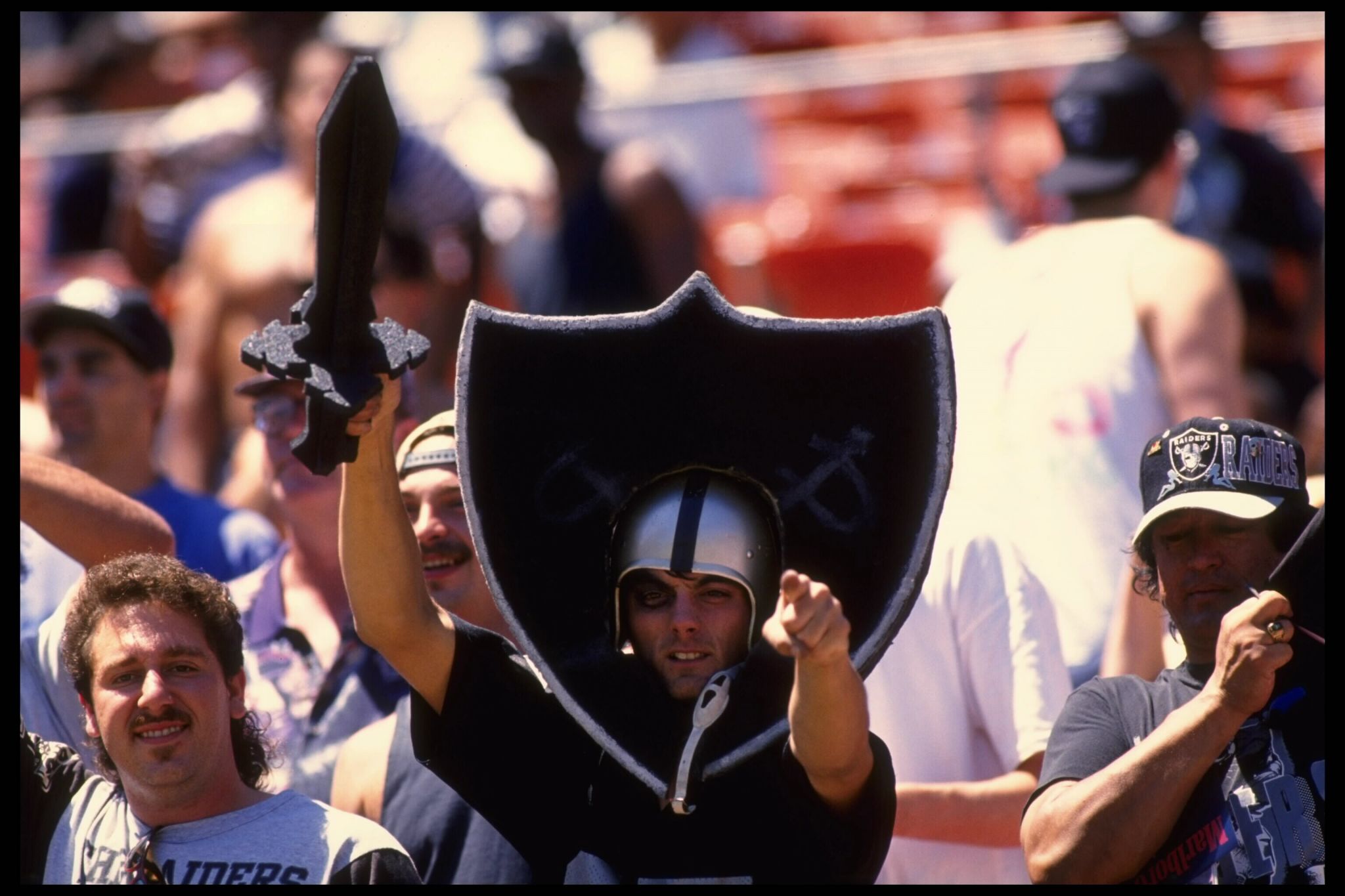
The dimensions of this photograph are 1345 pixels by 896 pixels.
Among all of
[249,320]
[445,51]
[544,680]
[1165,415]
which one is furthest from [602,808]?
[445,51]

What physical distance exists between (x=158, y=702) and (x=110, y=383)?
1.82 metres

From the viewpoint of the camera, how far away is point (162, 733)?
3152mm

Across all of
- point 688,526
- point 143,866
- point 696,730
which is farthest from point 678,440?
point 143,866

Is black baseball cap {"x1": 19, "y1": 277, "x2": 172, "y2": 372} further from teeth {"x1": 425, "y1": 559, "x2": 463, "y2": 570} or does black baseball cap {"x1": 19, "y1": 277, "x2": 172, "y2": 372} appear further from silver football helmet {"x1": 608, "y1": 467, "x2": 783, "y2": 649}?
silver football helmet {"x1": 608, "y1": 467, "x2": 783, "y2": 649}

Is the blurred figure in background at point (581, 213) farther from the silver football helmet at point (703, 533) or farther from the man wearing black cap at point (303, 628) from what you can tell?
the silver football helmet at point (703, 533)

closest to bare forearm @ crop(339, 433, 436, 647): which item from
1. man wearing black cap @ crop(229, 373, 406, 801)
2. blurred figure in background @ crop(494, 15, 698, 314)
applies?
man wearing black cap @ crop(229, 373, 406, 801)

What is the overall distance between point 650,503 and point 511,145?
472cm

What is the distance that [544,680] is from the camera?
3.11 meters

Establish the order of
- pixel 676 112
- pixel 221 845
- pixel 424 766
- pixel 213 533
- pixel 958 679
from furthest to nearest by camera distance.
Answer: pixel 676 112 < pixel 213 533 < pixel 958 679 < pixel 424 766 < pixel 221 845

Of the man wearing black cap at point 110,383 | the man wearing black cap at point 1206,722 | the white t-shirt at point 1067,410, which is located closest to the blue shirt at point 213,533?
the man wearing black cap at point 110,383

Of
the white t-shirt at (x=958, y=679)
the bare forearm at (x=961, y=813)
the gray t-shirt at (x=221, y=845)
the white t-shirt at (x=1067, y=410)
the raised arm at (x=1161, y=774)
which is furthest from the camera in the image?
the white t-shirt at (x=1067, y=410)

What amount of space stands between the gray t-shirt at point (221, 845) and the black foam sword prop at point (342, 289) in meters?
0.62

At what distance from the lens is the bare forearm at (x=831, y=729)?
2770 mm

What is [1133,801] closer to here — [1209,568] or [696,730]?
[1209,568]
